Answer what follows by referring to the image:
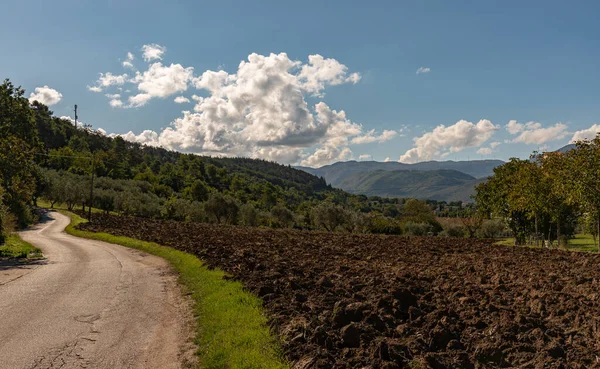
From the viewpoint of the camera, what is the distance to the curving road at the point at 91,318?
1094cm

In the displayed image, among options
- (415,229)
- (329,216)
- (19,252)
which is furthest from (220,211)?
(19,252)

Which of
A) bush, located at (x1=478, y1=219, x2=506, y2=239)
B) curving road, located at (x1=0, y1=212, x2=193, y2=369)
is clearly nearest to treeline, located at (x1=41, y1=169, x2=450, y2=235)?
bush, located at (x1=478, y1=219, x2=506, y2=239)

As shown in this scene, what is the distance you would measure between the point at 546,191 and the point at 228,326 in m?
50.0

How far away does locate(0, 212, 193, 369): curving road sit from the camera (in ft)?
35.9

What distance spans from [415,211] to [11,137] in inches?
5161

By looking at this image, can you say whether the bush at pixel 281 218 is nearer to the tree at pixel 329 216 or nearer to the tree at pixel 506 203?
the tree at pixel 329 216

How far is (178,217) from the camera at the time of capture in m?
97.9

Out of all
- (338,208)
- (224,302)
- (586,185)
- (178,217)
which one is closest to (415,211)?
(338,208)

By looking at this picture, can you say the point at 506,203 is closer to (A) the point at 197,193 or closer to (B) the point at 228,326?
(B) the point at 228,326

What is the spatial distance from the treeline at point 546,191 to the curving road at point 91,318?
38692 mm

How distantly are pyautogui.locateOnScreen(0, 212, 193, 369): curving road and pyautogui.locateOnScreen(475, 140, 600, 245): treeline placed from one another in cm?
3869

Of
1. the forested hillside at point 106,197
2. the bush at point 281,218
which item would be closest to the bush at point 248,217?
the forested hillside at point 106,197

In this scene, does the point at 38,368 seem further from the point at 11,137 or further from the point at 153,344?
the point at 11,137

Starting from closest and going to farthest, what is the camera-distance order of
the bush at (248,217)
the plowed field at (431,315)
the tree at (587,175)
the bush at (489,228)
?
the plowed field at (431,315) < the tree at (587,175) < the bush at (248,217) < the bush at (489,228)
